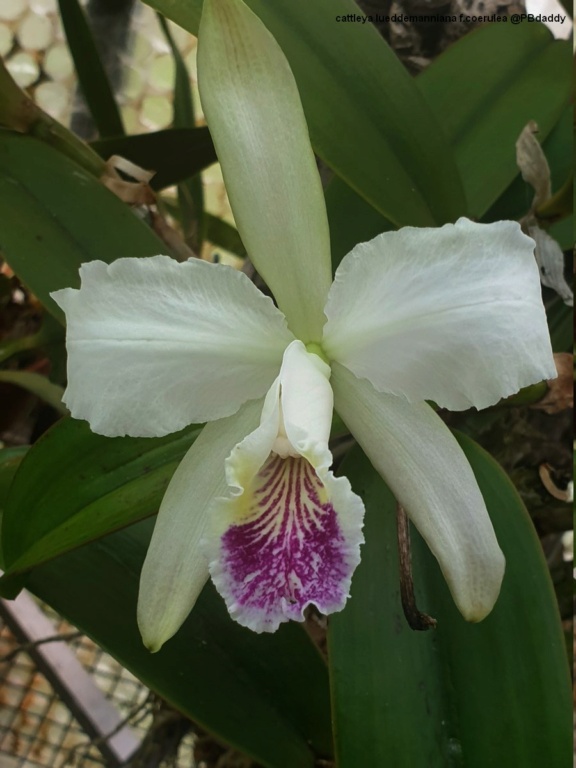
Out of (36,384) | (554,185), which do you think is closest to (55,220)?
(36,384)

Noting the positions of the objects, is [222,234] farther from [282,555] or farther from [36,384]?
[282,555]

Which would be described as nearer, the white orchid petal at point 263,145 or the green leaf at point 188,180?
the white orchid petal at point 263,145

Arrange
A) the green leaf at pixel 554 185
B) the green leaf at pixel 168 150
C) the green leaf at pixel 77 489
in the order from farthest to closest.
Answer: the green leaf at pixel 168 150 → the green leaf at pixel 554 185 → the green leaf at pixel 77 489

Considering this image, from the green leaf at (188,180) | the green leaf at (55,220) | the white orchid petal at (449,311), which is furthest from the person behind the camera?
the green leaf at (188,180)

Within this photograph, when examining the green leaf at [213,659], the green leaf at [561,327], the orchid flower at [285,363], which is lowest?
the green leaf at [213,659]

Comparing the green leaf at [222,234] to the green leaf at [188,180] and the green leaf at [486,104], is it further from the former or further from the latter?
the green leaf at [486,104]

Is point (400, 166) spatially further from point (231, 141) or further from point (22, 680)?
point (22, 680)

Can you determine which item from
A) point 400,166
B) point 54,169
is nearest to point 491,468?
point 400,166

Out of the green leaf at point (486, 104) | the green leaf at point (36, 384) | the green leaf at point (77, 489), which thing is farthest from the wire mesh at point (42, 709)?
the green leaf at point (486, 104)
